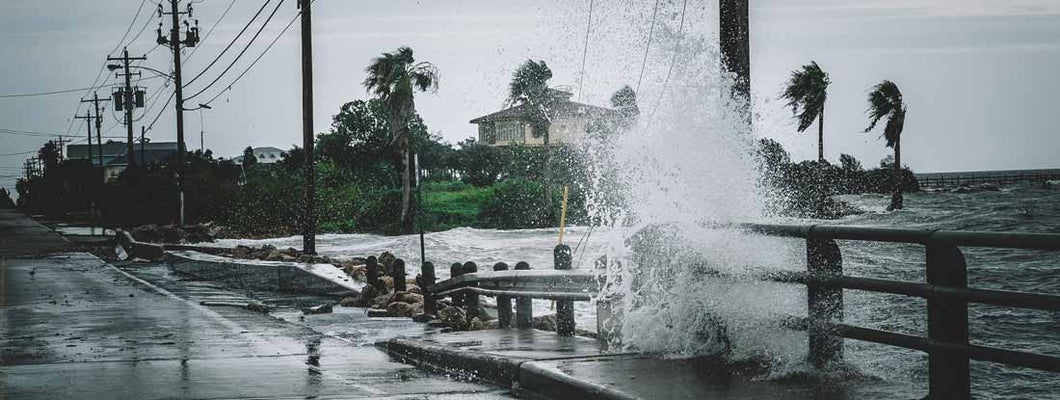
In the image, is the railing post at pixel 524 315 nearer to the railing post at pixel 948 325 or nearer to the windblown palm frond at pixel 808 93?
the railing post at pixel 948 325

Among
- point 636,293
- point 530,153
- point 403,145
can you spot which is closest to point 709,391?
point 636,293

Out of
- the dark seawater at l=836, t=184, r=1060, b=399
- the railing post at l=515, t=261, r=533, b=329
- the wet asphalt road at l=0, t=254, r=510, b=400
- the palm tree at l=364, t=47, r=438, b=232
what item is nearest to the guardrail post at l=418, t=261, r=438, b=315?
the wet asphalt road at l=0, t=254, r=510, b=400

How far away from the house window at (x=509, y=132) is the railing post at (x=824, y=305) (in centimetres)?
8101

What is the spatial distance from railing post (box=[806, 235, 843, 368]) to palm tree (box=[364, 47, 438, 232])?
Result: 68.1 meters

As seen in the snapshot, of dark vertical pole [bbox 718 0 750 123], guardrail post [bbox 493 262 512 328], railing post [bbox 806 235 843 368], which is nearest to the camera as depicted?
railing post [bbox 806 235 843 368]

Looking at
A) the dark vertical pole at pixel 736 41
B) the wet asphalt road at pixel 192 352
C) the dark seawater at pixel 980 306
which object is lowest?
the dark seawater at pixel 980 306

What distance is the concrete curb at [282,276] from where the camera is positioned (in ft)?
75.5

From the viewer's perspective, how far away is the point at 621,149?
10.4 metres

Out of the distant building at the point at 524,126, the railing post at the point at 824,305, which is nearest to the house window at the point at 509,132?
the distant building at the point at 524,126

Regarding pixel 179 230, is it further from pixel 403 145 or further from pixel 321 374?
pixel 321 374

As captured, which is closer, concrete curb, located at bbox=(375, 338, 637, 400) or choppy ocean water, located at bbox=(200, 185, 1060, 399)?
concrete curb, located at bbox=(375, 338, 637, 400)

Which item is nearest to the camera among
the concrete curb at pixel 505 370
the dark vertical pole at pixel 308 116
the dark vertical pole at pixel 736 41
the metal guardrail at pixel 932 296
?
the metal guardrail at pixel 932 296

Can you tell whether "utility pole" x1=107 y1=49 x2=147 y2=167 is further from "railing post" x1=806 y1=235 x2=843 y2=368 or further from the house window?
"railing post" x1=806 y1=235 x2=843 y2=368

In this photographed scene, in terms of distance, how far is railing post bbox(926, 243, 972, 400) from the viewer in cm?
689
